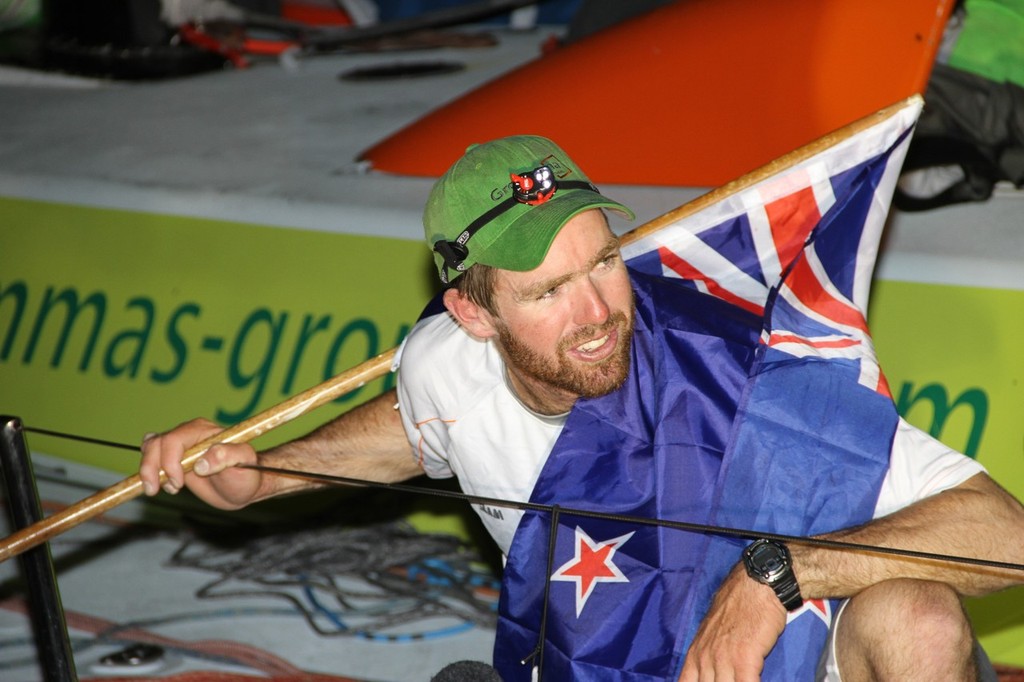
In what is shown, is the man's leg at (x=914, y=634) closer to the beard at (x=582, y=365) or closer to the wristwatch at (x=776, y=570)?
the wristwatch at (x=776, y=570)

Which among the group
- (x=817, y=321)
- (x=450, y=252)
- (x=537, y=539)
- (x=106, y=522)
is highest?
(x=450, y=252)

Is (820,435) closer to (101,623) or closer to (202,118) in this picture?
(101,623)

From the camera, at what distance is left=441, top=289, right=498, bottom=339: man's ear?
72.0 inches

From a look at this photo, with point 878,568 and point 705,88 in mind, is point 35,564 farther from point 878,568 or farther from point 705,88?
point 705,88

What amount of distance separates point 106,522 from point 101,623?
1.62ft

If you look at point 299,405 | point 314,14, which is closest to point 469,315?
point 299,405

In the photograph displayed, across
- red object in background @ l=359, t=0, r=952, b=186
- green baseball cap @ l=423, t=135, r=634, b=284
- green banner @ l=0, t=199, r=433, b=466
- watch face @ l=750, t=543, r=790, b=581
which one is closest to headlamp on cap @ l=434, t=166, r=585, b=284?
green baseball cap @ l=423, t=135, r=634, b=284

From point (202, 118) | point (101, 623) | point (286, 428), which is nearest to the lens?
point (101, 623)

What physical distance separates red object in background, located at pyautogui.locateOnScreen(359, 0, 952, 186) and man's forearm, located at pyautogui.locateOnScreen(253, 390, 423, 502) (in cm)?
104

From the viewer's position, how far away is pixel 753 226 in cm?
214

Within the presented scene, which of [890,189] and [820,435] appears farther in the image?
[890,189]

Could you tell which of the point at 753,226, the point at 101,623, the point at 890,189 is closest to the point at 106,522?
the point at 101,623

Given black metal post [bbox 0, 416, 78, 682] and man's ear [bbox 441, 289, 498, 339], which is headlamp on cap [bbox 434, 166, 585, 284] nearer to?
man's ear [bbox 441, 289, 498, 339]

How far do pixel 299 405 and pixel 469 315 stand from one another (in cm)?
36
